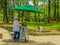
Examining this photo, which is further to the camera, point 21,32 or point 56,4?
point 56,4

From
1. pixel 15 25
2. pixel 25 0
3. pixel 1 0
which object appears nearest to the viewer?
pixel 15 25

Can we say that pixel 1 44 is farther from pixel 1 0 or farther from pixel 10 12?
pixel 10 12

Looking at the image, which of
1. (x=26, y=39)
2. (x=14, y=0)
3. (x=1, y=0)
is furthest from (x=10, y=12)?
(x=26, y=39)

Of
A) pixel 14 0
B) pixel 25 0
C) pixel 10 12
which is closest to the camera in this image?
pixel 25 0

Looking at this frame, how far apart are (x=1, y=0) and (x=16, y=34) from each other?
3334cm

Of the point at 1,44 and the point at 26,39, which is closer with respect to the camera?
the point at 1,44

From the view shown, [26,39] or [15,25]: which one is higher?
[15,25]

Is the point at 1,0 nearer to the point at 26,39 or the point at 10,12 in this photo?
the point at 10,12

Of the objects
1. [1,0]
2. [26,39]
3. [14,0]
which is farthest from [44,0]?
[26,39]

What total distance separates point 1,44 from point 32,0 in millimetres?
49448

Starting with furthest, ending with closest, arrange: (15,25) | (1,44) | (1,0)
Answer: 1. (1,0)
2. (15,25)
3. (1,44)

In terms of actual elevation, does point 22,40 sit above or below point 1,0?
below

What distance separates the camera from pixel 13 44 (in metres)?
13.5

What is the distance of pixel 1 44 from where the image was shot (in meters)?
13.4
